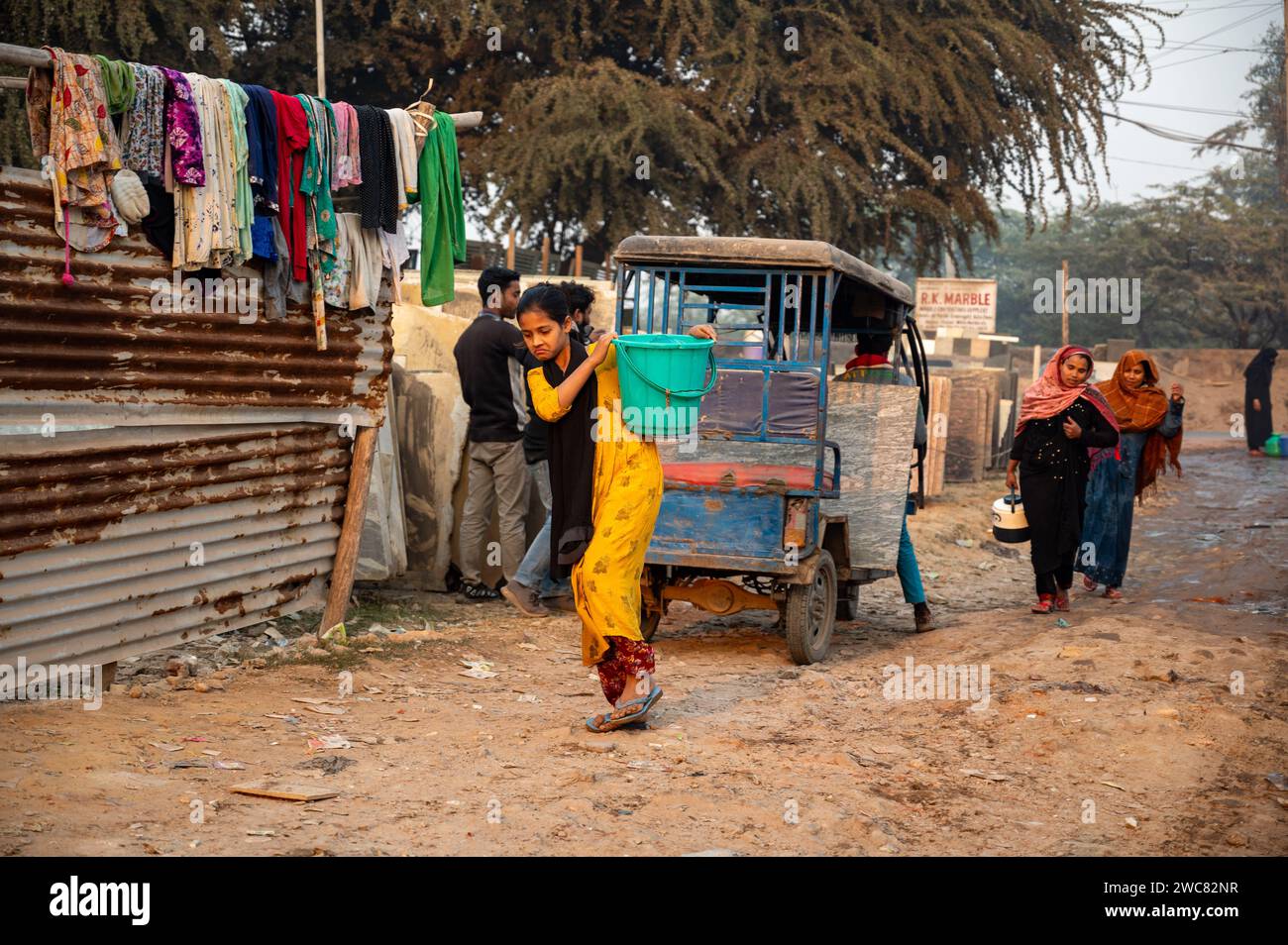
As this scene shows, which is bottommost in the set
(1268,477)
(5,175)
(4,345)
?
(1268,477)

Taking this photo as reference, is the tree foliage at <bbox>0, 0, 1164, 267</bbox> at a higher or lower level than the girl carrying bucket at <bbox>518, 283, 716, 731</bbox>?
higher

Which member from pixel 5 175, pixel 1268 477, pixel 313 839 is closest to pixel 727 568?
pixel 313 839

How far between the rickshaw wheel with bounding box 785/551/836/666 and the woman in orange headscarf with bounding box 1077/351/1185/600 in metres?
2.75

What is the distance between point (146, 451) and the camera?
564 cm

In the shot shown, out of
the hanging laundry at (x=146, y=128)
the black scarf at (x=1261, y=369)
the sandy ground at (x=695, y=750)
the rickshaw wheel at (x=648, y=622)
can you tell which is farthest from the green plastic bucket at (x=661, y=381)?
the black scarf at (x=1261, y=369)

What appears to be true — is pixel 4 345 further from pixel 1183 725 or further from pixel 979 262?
pixel 979 262

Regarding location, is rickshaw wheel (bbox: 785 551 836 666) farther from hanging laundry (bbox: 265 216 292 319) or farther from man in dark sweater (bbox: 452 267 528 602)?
hanging laundry (bbox: 265 216 292 319)

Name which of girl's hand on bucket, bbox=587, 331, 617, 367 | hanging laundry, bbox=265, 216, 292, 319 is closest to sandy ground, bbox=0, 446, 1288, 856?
girl's hand on bucket, bbox=587, 331, 617, 367

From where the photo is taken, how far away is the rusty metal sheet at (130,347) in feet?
16.6

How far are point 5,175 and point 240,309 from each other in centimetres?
129

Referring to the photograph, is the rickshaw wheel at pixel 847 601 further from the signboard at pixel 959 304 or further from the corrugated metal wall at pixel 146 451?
the signboard at pixel 959 304

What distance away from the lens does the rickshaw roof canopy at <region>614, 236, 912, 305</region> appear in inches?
289

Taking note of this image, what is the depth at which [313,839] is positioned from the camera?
4023 mm

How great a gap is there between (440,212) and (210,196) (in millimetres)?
1699
